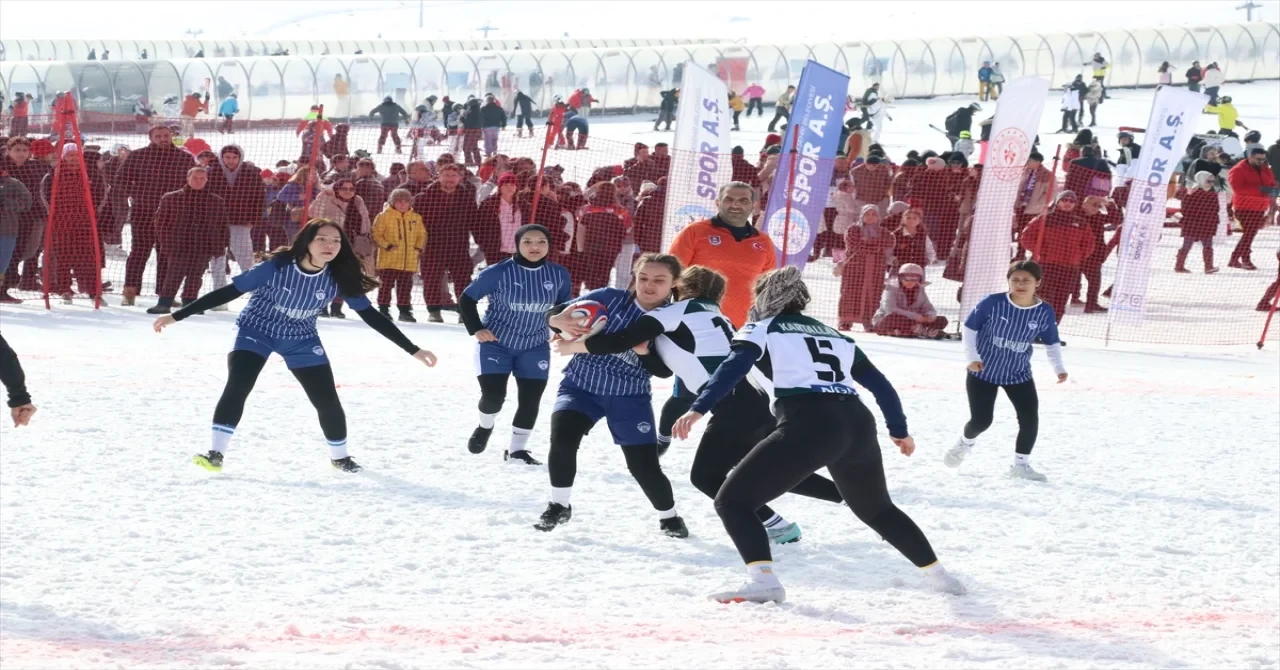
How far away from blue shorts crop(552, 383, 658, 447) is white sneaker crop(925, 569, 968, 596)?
1259mm

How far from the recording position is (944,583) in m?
5.83

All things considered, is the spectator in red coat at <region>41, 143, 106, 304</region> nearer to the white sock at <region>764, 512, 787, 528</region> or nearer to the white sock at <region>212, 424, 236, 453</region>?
the white sock at <region>212, 424, 236, 453</region>

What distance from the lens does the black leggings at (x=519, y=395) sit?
788 centimetres

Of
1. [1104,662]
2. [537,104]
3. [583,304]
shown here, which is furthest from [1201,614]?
[537,104]

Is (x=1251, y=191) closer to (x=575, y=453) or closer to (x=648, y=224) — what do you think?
(x=648, y=224)

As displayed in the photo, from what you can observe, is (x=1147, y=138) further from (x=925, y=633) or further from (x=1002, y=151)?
(x=925, y=633)

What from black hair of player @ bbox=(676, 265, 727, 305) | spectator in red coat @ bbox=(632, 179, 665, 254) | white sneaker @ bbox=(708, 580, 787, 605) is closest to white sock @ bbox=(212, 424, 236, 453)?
black hair of player @ bbox=(676, 265, 727, 305)

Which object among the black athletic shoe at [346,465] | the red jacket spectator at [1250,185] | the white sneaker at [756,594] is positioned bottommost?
the black athletic shoe at [346,465]

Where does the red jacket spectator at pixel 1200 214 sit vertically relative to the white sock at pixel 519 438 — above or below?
above

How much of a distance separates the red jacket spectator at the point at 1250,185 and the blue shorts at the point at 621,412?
14.1 metres

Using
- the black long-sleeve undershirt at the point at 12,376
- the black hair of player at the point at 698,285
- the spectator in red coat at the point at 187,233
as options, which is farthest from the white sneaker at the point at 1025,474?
the spectator in red coat at the point at 187,233

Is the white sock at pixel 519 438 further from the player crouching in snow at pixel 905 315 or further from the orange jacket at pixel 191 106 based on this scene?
the orange jacket at pixel 191 106

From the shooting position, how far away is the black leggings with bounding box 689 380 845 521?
6199mm

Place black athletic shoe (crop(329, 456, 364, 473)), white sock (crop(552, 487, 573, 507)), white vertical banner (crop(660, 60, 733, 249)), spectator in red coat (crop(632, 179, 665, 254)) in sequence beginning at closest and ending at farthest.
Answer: white sock (crop(552, 487, 573, 507)), black athletic shoe (crop(329, 456, 364, 473)), white vertical banner (crop(660, 60, 733, 249)), spectator in red coat (crop(632, 179, 665, 254))
